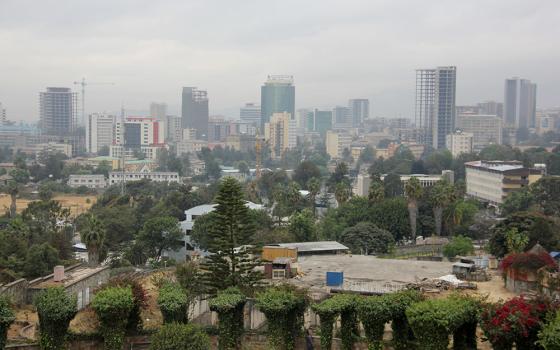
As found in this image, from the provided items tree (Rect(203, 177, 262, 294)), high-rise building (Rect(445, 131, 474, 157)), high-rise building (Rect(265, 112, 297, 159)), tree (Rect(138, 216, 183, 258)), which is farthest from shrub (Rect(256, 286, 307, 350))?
high-rise building (Rect(265, 112, 297, 159))

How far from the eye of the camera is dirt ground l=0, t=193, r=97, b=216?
206ft

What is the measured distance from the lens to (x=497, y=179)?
63.9 metres

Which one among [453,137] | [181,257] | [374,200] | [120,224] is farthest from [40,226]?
[453,137]

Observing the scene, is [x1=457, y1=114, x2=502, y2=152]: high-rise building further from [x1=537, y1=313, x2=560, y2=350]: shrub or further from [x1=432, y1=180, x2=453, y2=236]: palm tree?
[x1=537, y1=313, x2=560, y2=350]: shrub

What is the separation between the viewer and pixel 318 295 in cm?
2167

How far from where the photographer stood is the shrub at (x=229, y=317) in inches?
708

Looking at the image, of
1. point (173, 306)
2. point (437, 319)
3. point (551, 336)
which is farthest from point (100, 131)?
point (551, 336)

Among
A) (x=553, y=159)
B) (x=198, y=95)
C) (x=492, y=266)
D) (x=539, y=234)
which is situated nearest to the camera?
(x=492, y=266)

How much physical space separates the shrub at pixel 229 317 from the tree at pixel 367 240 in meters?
19.3

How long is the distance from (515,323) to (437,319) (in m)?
1.53

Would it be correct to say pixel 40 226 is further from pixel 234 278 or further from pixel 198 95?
pixel 198 95

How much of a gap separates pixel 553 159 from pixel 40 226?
51.5m

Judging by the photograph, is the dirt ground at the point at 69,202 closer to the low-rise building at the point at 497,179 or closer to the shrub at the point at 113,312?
the low-rise building at the point at 497,179

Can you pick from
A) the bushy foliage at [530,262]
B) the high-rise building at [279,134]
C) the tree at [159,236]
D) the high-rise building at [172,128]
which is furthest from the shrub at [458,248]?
the high-rise building at [172,128]
